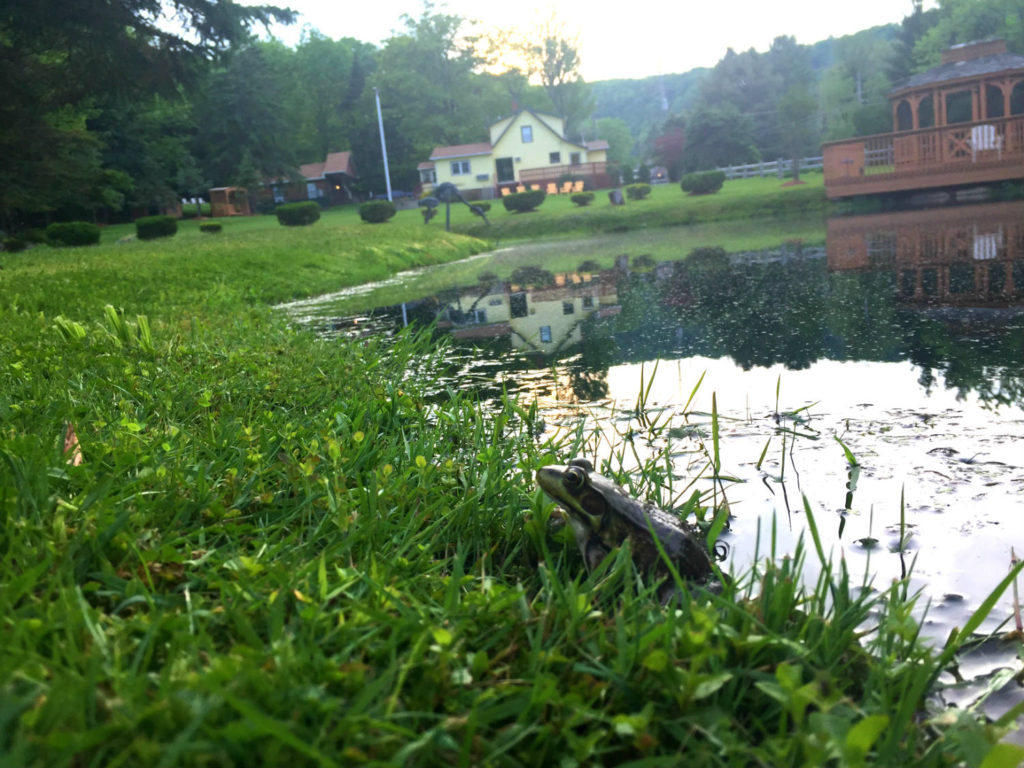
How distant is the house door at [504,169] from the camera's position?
63469 mm

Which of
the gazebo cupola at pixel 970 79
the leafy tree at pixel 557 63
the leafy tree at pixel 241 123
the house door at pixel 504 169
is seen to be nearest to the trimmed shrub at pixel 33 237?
the leafy tree at pixel 241 123

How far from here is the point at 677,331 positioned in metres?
7.45

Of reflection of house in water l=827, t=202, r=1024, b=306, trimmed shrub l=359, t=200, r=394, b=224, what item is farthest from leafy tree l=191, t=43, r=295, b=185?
reflection of house in water l=827, t=202, r=1024, b=306

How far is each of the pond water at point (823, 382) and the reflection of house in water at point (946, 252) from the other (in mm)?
62

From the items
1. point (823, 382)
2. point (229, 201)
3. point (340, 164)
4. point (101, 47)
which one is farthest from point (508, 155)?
point (823, 382)

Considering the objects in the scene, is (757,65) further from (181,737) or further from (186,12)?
(181,737)

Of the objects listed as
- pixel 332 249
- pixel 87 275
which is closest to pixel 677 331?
pixel 87 275

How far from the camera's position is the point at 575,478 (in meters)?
2.76

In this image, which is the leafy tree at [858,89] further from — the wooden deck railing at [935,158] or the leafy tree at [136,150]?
the leafy tree at [136,150]

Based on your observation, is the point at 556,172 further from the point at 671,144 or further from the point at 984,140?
the point at 984,140

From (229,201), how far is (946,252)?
1951 inches

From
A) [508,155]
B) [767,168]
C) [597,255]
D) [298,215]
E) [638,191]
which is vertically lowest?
[597,255]

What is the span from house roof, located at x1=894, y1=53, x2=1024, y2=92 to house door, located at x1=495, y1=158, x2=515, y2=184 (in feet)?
113

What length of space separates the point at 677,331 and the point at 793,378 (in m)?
2.18
